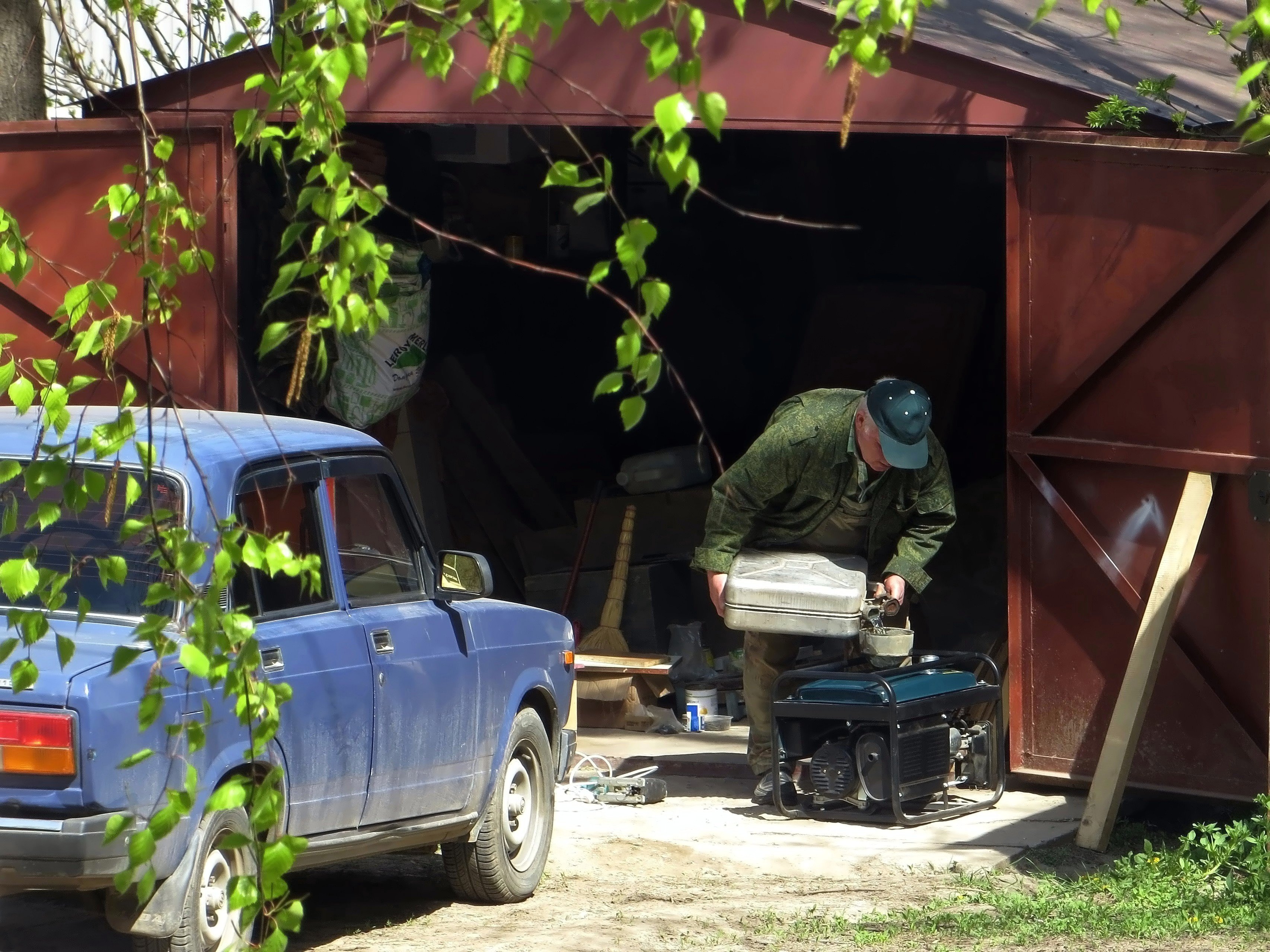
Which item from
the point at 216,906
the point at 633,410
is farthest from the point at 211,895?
the point at 633,410

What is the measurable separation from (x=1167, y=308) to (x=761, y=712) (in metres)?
2.76

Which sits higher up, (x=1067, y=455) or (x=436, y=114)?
(x=436, y=114)

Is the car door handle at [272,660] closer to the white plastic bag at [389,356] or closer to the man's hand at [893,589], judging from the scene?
the man's hand at [893,589]

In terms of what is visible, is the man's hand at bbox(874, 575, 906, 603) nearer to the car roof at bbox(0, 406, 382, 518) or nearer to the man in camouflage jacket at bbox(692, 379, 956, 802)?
the man in camouflage jacket at bbox(692, 379, 956, 802)

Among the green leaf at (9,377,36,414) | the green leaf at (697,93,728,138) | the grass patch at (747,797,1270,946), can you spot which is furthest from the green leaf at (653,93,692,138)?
the grass patch at (747,797,1270,946)

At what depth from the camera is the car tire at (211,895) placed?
511 centimetres

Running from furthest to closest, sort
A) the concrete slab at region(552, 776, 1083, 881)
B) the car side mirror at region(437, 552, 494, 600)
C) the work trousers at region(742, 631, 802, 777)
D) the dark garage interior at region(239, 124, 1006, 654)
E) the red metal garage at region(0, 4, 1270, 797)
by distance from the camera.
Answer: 1. the dark garage interior at region(239, 124, 1006, 654)
2. the work trousers at region(742, 631, 802, 777)
3. the red metal garage at region(0, 4, 1270, 797)
4. the concrete slab at region(552, 776, 1083, 881)
5. the car side mirror at region(437, 552, 494, 600)

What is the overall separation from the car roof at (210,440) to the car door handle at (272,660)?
1.56 ft

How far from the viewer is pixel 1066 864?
753 cm

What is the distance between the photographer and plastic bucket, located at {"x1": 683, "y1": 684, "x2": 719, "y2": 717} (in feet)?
35.3

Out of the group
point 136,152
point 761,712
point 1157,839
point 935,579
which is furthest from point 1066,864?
point 136,152

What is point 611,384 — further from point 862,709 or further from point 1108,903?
point 862,709

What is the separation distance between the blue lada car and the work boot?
139cm

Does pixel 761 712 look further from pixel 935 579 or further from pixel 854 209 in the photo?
pixel 854 209
